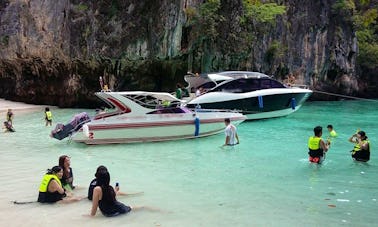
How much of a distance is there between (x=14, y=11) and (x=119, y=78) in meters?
9.32

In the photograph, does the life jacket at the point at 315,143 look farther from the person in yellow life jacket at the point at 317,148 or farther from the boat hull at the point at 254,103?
A: the boat hull at the point at 254,103

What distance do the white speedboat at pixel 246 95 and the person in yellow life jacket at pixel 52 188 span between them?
47.2 ft

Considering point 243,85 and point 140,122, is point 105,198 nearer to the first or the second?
point 140,122

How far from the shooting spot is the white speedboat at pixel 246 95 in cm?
2347

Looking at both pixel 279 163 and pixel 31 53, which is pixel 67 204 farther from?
pixel 31 53

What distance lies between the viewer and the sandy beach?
30.1 meters

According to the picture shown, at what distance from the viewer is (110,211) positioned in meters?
7.96

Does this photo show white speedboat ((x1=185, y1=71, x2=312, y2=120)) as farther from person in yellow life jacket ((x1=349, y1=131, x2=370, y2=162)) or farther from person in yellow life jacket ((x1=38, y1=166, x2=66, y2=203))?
person in yellow life jacket ((x1=38, y1=166, x2=66, y2=203))

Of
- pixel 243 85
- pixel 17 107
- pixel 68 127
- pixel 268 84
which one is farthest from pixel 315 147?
pixel 17 107

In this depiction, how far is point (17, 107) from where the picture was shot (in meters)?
32.2

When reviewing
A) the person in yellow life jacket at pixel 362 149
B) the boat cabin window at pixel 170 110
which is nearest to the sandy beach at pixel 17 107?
the boat cabin window at pixel 170 110

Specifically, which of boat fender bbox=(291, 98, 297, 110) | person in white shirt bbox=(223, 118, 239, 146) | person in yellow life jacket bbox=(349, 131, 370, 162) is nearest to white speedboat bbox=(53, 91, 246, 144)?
person in white shirt bbox=(223, 118, 239, 146)

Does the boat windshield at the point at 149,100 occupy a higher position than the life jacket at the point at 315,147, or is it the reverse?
the boat windshield at the point at 149,100

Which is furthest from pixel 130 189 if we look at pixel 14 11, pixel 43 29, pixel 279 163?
pixel 14 11
